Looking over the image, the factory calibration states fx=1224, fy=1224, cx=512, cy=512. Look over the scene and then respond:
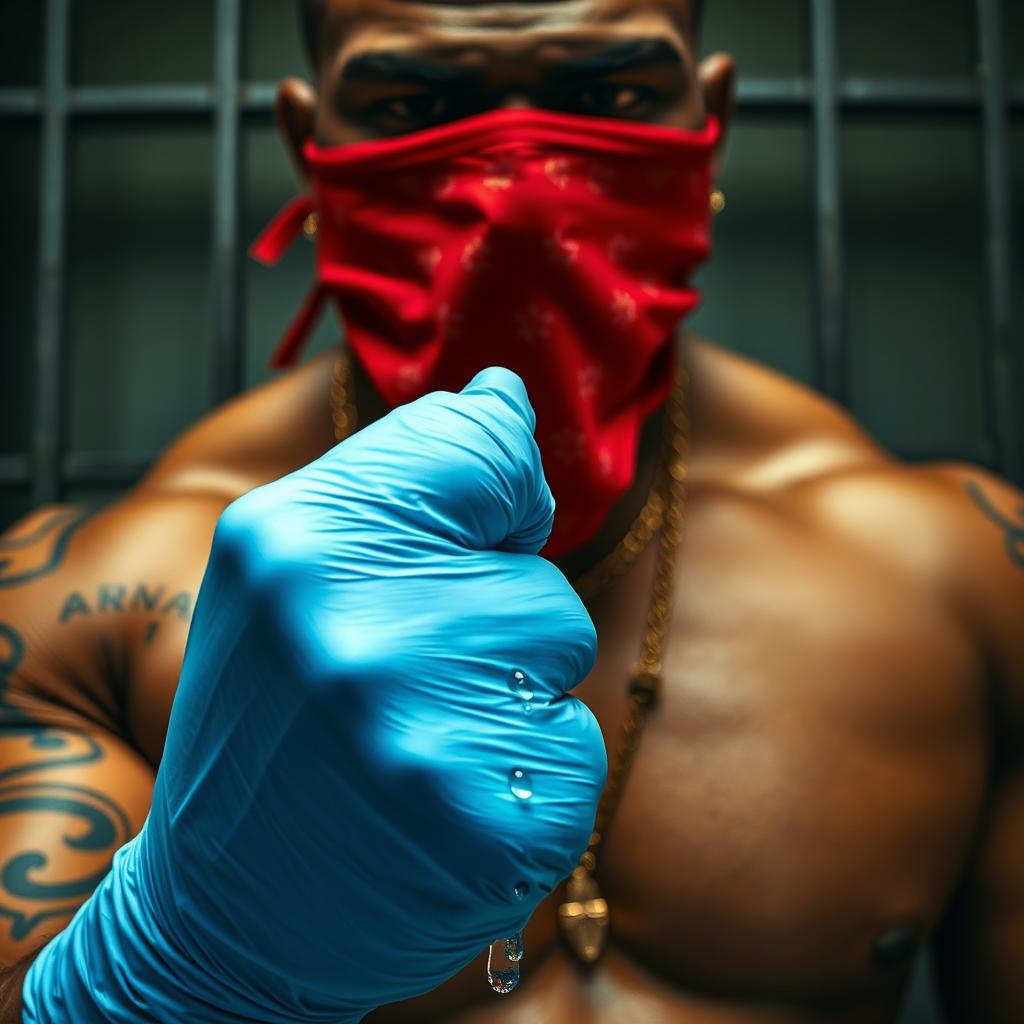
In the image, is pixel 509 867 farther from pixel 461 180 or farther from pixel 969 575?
pixel 969 575

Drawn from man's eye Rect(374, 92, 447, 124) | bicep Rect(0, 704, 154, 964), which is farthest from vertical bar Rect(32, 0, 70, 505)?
man's eye Rect(374, 92, 447, 124)

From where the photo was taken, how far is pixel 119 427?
1832mm

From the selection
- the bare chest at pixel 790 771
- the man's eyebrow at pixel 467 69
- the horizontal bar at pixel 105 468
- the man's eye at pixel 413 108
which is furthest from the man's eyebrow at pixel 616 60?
the horizontal bar at pixel 105 468

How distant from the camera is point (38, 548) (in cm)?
128

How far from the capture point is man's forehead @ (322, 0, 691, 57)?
1.17m

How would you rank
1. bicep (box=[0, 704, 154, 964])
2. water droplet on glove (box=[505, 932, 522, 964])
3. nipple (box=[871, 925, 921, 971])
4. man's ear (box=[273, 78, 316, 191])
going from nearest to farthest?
water droplet on glove (box=[505, 932, 522, 964]) < bicep (box=[0, 704, 154, 964]) < nipple (box=[871, 925, 921, 971]) < man's ear (box=[273, 78, 316, 191])

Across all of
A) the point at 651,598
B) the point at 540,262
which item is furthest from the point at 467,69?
the point at 651,598

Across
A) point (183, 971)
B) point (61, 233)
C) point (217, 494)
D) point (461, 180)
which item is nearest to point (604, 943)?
point (183, 971)

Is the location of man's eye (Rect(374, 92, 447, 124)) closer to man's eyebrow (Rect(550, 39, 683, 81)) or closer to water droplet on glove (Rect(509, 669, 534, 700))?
man's eyebrow (Rect(550, 39, 683, 81))

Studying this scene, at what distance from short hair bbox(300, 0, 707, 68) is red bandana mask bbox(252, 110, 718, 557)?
19 centimetres

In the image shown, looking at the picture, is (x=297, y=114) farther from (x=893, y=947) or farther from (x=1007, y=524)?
(x=893, y=947)

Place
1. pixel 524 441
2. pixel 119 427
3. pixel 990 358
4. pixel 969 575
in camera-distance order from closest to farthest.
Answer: pixel 524 441 → pixel 969 575 → pixel 990 358 → pixel 119 427

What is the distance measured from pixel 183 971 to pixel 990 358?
1382 millimetres

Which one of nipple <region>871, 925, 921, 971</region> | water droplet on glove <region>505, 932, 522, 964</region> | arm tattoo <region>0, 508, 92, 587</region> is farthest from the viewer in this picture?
arm tattoo <region>0, 508, 92, 587</region>
